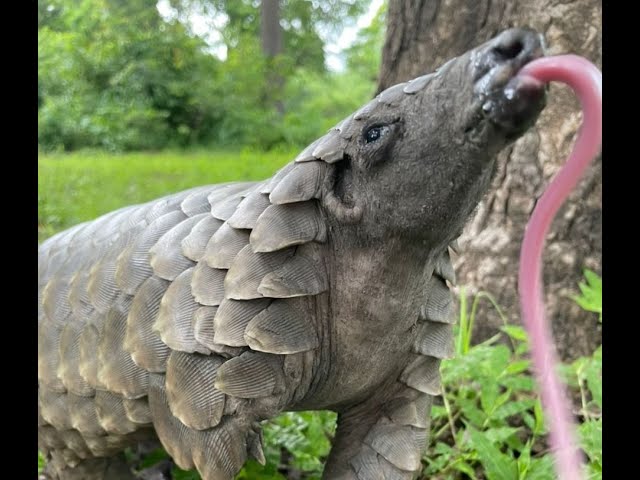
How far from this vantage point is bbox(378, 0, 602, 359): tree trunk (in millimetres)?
2385

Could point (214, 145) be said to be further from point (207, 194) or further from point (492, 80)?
point (492, 80)

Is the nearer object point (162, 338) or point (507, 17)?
point (162, 338)

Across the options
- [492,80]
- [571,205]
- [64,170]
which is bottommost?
[64,170]

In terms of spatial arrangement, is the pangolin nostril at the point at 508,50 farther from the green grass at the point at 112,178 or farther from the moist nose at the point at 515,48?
the green grass at the point at 112,178

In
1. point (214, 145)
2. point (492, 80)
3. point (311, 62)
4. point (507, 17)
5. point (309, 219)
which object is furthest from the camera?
point (311, 62)

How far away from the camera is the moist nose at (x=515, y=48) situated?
35.9 inches

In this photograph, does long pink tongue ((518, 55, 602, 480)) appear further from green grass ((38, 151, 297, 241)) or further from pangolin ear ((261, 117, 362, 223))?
green grass ((38, 151, 297, 241))

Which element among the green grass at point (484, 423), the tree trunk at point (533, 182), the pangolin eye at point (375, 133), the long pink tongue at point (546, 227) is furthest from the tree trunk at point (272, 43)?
the long pink tongue at point (546, 227)

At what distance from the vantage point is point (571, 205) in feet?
8.05

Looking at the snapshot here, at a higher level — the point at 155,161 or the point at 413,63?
the point at 413,63

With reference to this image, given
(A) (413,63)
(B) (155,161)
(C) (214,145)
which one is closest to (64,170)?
(B) (155,161)

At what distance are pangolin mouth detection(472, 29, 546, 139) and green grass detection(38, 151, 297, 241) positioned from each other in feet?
11.8

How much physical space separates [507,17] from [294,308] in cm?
174
